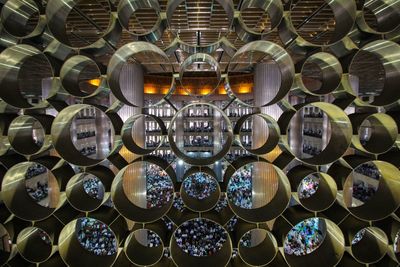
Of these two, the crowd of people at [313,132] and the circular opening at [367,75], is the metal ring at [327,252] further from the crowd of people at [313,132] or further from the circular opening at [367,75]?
the crowd of people at [313,132]

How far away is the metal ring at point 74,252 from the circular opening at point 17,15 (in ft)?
4.11

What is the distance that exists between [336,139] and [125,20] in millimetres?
1524

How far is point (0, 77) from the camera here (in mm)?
1681

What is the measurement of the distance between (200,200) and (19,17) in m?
1.63

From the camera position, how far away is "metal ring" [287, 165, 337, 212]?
5.48ft

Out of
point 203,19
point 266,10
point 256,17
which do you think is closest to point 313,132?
point 256,17

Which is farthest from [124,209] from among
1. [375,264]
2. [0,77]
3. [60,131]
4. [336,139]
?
[375,264]

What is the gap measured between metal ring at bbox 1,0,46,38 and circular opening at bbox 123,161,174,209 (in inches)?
40.6

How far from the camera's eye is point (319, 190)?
1.80 meters

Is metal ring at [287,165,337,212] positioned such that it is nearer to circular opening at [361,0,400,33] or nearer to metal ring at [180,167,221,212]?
metal ring at [180,167,221,212]

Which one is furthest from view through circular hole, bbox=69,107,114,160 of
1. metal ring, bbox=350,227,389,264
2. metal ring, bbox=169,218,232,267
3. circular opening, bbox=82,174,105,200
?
metal ring, bbox=350,227,389,264

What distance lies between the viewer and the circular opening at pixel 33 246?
1725 mm

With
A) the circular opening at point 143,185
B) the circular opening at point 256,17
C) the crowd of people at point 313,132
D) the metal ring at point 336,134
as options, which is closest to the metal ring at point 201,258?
the circular opening at point 143,185

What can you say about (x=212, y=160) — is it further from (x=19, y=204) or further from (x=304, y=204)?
(x=19, y=204)
